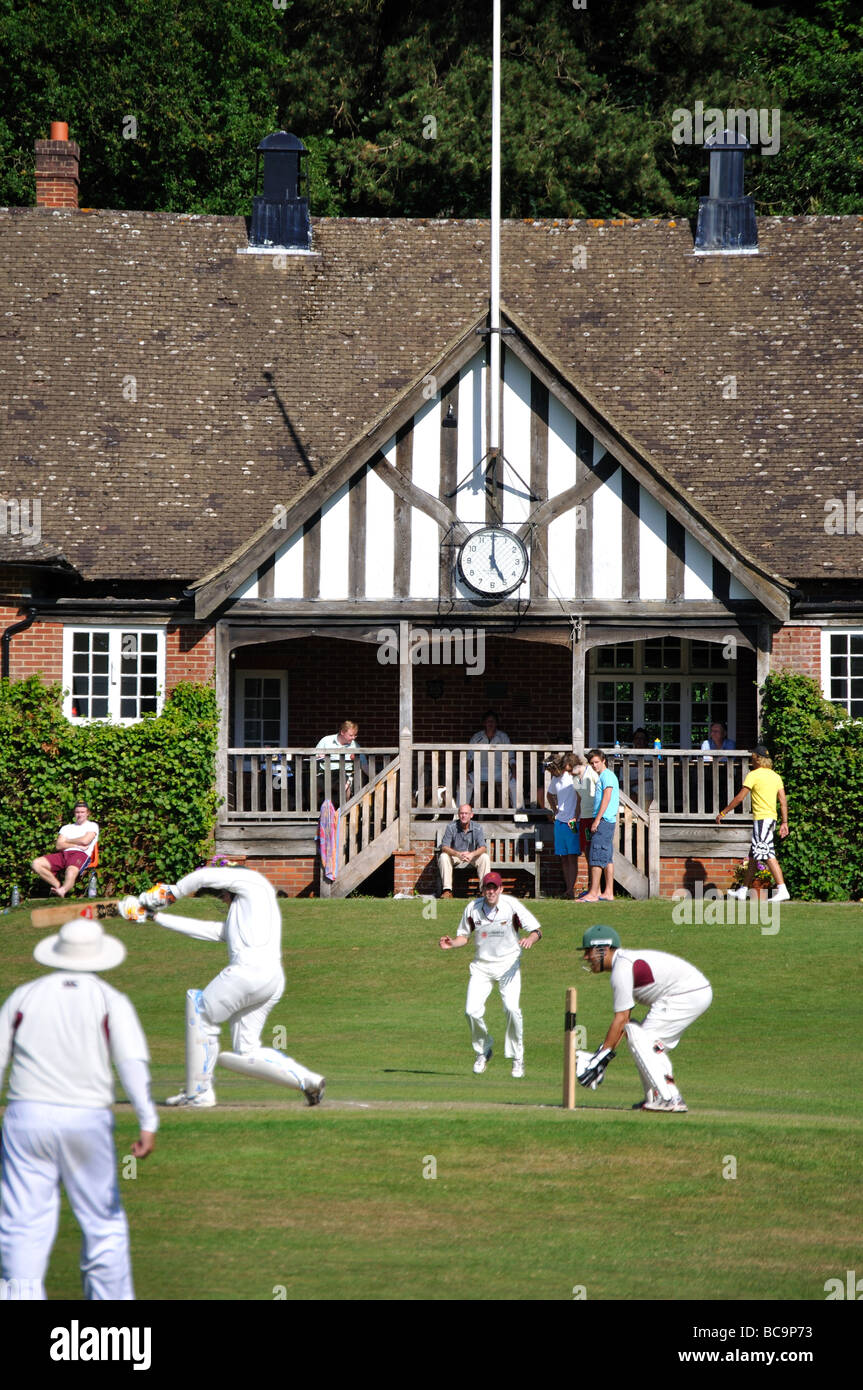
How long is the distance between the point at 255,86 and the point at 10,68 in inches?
194

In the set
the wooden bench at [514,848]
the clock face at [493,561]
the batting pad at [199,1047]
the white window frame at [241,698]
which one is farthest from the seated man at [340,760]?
the batting pad at [199,1047]

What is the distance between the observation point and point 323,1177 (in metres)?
10.5

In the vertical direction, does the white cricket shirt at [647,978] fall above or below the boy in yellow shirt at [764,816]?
below

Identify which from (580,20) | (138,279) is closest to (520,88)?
(580,20)

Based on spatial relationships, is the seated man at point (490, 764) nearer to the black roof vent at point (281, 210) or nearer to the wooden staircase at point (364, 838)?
the wooden staircase at point (364, 838)

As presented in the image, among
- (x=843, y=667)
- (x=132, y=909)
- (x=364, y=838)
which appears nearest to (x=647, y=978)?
(x=132, y=909)

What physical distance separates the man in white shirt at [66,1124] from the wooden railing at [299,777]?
14.2m

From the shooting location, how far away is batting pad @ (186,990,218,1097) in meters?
11.5

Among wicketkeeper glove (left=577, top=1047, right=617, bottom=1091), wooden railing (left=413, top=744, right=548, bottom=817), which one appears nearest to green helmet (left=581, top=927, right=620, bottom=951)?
wicketkeeper glove (left=577, top=1047, right=617, bottom=1091)

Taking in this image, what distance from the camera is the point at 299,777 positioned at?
22672 mm

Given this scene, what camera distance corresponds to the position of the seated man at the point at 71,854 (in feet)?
69.8

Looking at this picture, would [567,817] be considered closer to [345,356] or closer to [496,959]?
[496,959]
